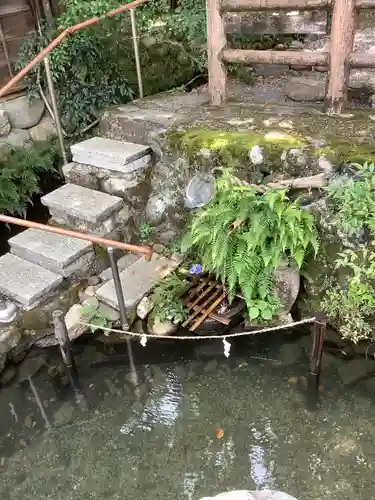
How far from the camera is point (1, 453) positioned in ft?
14.6

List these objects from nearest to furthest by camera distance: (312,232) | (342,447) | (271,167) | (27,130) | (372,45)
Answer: (342,447)
(312,232)
(271,167)
(27,130)
(372,45)

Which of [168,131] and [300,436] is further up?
[168,131]

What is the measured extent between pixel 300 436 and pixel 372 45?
26.1ft

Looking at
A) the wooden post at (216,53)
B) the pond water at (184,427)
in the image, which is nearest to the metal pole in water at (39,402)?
the pond water at (184,427)

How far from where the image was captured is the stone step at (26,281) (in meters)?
5.57

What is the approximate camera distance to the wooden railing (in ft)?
18.5

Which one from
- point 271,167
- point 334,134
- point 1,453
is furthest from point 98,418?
point 334,134

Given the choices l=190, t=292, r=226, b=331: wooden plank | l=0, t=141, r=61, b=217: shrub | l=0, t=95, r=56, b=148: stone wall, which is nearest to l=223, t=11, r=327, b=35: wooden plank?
l=0, t=95, r=56, b=148: stone wall

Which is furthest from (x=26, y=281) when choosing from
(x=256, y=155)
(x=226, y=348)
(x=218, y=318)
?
(x=256, y=155)

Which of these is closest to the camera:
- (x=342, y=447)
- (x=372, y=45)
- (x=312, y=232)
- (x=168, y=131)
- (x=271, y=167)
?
(x=342, y=447)

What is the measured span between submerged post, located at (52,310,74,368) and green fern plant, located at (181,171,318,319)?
1656mm

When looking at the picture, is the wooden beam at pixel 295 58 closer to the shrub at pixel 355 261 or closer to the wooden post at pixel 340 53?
the wooden post at pixel 340 53

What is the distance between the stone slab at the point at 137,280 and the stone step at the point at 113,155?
49.8 inches

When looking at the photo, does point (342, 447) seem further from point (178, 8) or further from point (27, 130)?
point (178, 8)
